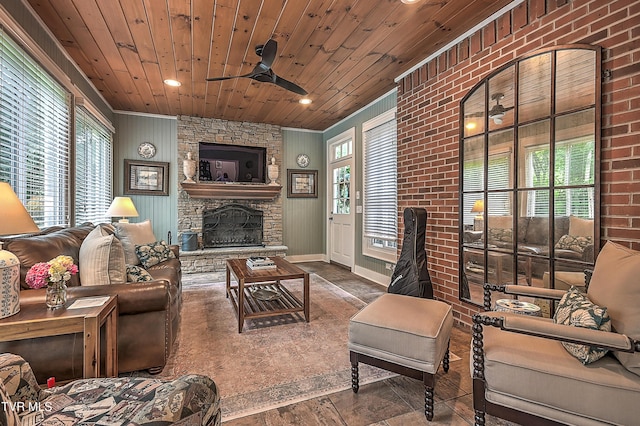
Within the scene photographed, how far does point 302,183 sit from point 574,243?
4.69 metres

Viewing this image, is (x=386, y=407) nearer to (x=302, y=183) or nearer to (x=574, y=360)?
(x=574, y=360)

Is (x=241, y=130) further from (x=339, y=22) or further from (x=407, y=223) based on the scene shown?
(x=407, y=223)

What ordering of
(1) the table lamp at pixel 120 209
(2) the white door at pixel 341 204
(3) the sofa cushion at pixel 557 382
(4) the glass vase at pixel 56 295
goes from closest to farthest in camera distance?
(3) the sofa cushion at pixel 557 382 < (4) the glass vase at pixel 56 295 < (1) the table lamp at pixel 120 209 < (2) the white door at pixel 341 204

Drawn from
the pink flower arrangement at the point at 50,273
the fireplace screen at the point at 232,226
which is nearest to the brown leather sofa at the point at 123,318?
the pink flower arrangement at the point at 50,273

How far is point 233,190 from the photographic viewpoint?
537 centimetres

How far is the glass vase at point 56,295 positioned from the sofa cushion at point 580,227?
309cm

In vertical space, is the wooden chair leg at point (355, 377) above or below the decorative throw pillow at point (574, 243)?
below

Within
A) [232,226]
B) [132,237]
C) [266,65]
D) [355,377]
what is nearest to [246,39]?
[266,65]

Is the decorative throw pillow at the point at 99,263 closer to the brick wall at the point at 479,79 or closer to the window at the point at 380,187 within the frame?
the brick wall at the point at 479,79

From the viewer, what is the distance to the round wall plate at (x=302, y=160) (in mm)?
6109

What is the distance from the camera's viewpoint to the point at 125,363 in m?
1.91

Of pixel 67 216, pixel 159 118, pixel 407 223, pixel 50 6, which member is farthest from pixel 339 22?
pixel 159 118

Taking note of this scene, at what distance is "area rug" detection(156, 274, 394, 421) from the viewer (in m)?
1.83

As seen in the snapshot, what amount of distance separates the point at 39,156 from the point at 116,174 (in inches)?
98.6
